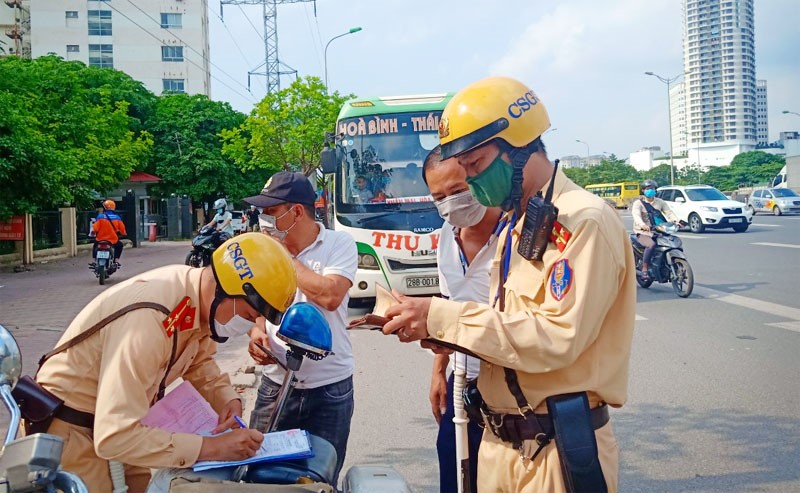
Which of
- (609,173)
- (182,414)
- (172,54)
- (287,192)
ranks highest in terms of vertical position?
(172,54)

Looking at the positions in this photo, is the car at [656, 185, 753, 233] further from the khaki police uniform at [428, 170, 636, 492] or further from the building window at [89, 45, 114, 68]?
the building window at [89, 45, 114, 68]

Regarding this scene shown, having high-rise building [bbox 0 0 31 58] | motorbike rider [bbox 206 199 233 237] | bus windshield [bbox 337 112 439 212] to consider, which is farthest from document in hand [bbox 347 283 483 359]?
high-rise building [bbox 0 0 31 58]

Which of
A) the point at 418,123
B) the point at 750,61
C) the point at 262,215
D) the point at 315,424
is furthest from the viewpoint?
the point at 750,61

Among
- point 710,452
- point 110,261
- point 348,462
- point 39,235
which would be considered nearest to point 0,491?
point 348,462

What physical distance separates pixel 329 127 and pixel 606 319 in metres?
28.5

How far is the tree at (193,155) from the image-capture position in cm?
3800

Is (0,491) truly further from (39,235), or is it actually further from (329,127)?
(329,127)

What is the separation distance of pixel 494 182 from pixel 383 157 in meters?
8.30

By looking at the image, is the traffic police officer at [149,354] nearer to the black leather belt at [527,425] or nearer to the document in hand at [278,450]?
the document in hand at [278,450]

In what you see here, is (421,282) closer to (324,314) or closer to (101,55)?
(324,314)

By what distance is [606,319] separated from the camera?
194 cm

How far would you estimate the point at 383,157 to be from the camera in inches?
405

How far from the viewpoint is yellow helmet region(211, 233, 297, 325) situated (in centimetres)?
202

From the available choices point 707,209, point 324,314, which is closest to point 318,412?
point 324,314
